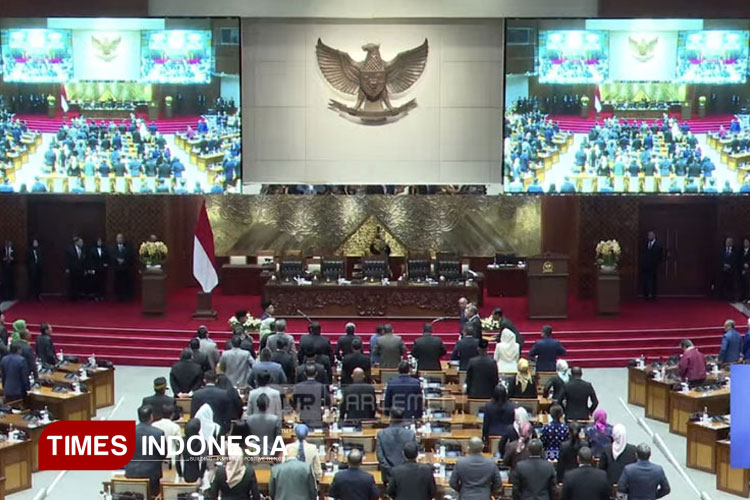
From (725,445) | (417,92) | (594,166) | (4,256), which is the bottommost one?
(725,445)

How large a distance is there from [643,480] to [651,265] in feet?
50.0

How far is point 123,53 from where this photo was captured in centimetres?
2361

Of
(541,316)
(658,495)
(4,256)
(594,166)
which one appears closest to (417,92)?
(594,166)

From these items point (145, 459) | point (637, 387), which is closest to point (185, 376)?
point (145, 459)

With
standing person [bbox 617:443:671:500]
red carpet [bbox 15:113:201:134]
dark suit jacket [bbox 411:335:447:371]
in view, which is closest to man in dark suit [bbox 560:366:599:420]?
standing person [bbox 617:443:671:500]

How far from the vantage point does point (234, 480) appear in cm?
1030

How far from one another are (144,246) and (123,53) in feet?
13.1

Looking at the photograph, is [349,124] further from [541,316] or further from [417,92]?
[541,316]

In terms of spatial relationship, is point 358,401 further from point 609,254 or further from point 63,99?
point 63,99

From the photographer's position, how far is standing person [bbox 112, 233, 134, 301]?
2527cm

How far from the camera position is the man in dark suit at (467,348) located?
1592 cm

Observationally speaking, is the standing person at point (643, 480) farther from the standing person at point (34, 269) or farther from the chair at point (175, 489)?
the standing person at point (34, 269)

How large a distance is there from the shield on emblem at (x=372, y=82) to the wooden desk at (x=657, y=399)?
9.63 m

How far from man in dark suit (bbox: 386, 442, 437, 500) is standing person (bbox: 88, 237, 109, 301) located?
16.2m
